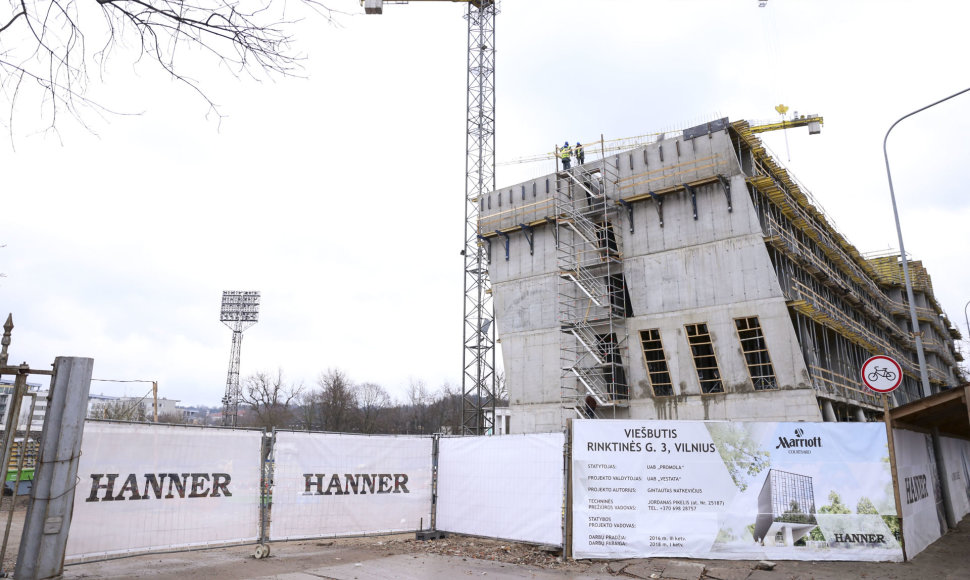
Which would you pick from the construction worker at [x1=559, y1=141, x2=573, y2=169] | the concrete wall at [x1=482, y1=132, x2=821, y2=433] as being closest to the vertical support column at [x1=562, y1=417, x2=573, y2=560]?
the concrete wall at [x1=482, y1=132, x2=821, y2=433]

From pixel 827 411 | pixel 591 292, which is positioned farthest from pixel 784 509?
pixel 591 292

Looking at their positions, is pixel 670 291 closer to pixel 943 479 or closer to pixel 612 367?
pixel 612 367

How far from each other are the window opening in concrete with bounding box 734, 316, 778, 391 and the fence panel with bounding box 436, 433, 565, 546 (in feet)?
50.9

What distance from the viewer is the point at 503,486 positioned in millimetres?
11531

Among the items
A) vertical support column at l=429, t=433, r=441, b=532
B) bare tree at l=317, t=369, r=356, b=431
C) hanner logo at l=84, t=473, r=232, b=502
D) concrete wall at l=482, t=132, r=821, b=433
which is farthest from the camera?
bare tree at l=317, t=369, r=356, b=431

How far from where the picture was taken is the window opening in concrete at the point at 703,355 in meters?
24.7

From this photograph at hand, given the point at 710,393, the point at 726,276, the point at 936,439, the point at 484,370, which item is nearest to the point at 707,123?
the point at 726,276

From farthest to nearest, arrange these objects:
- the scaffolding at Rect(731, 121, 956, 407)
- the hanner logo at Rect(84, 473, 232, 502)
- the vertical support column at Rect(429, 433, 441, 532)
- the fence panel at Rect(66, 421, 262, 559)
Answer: the scaffolding at Rect(731, 121, 956, 407)
the vertical support column at Rect(429, 433, 441, 532)
the hanner logo at Rect(84, 473, 232, 502)
the fence panel at Rect(66, 421, 262, 559)

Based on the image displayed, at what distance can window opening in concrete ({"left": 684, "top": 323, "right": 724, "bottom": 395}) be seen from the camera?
24.7 metres

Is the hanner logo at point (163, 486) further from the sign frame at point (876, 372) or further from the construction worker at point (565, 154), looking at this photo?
the construction worker at point (565, 154)

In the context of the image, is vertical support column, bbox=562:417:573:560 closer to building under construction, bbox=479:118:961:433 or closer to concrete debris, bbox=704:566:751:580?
concrete debris, bbox=704:566:751:580

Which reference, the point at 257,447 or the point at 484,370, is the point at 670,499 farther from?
the point at 484,370

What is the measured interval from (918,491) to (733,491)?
4.04m

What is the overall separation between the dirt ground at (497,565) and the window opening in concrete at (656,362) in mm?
14593
